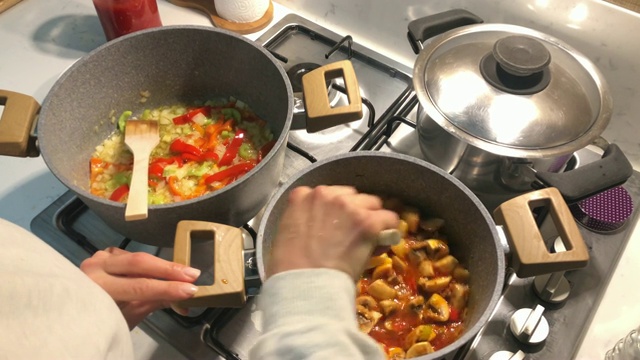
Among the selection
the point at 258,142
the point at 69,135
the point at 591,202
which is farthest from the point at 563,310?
the point at 69,135

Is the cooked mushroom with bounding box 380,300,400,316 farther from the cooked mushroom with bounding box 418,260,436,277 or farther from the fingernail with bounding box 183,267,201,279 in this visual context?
the fingernail with bounding box 183,267,201,279

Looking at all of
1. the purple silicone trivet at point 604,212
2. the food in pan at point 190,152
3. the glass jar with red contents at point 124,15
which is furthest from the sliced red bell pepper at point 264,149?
the purple silicone trivet at point 604,212

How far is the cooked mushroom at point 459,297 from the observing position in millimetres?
587

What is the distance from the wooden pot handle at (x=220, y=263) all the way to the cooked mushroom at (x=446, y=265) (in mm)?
245

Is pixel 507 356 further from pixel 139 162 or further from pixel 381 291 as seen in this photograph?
pixel 139 162

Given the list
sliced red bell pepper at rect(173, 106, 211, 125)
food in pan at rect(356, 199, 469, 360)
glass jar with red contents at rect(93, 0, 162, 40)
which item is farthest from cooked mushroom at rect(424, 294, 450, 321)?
glass jar with red contents at rect(93, 0, 162, 40)

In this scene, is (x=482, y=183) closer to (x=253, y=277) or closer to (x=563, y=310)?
(x=563, y=310)

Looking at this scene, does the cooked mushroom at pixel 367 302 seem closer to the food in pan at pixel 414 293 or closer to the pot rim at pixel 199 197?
the food in pan at pixel 414 293

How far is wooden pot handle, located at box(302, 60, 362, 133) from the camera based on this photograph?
62 centimetres

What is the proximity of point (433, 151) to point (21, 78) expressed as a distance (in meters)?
0.71

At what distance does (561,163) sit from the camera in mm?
664

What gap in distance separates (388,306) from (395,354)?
0.05 metres

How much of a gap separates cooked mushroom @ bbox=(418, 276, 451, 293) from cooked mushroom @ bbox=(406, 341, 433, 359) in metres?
0.08

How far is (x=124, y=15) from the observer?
87cm
